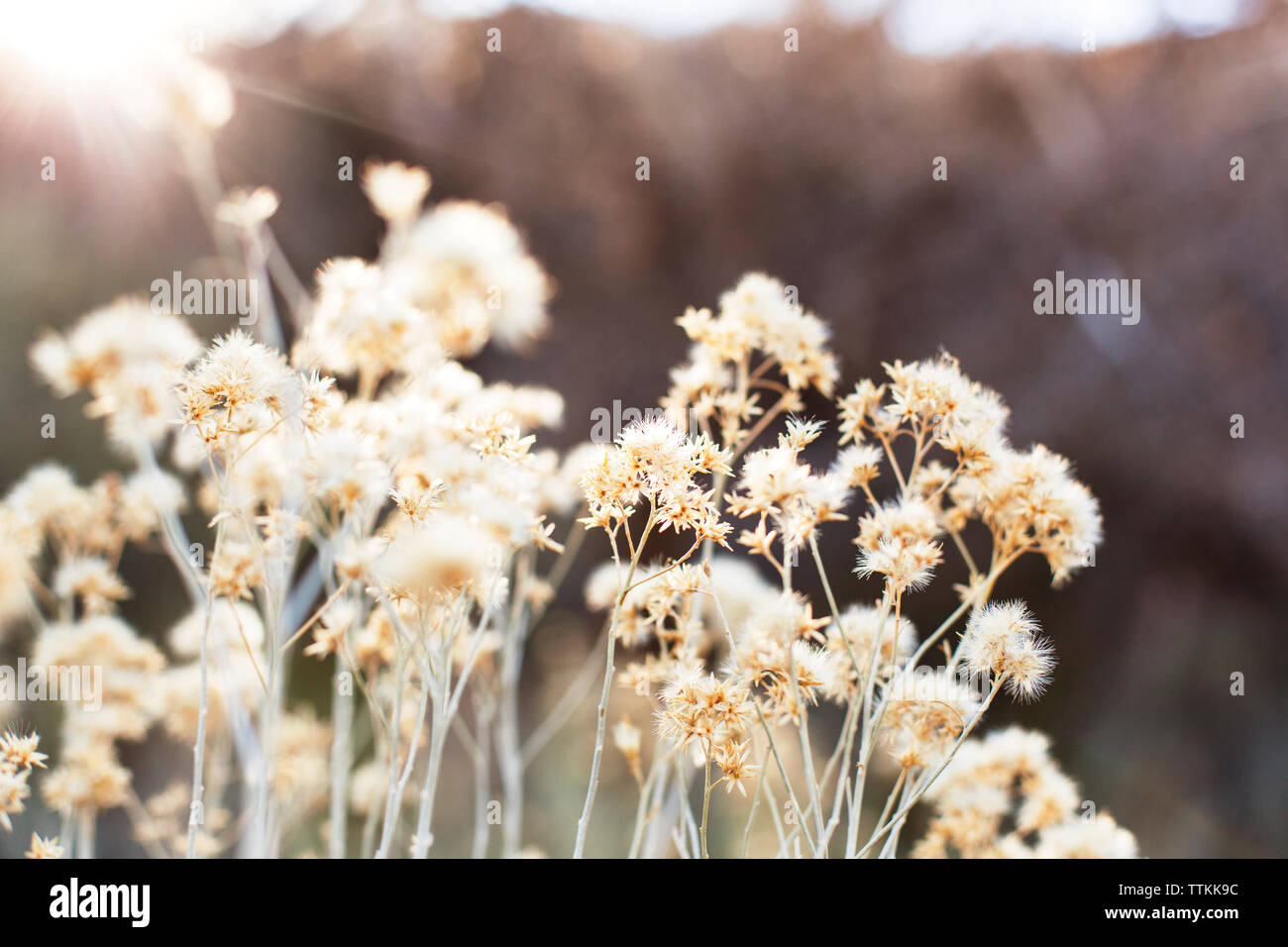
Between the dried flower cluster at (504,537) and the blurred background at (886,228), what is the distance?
0.88 meters

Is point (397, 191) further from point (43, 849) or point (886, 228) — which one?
point (886, 228)

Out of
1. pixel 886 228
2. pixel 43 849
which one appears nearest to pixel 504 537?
pixel 43 849

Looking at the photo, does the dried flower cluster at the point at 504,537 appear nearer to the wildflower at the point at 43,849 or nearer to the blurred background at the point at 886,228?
the wildflower at the point at 43,849

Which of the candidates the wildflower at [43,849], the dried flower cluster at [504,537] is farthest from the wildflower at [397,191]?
the wildflower at [43,849]

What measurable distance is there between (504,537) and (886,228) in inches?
64.7

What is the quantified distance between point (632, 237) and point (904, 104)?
763 mm

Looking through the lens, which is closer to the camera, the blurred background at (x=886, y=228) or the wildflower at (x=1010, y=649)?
the wildflower at (x=1010, y=649)

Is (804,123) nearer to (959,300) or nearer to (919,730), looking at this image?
(959,300)

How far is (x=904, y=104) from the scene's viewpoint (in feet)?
5.87

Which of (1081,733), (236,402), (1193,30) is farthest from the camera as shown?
(1193,30)

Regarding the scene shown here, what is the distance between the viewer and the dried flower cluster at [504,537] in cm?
51

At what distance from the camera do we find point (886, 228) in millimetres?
1799
